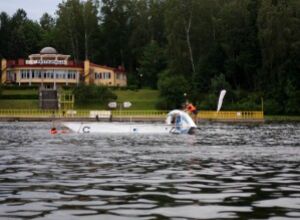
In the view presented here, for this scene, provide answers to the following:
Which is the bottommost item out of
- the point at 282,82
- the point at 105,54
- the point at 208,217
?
the point at 208,217

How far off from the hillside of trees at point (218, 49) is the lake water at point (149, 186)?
60286mm

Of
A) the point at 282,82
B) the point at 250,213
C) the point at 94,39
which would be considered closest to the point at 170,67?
the point at 282,82

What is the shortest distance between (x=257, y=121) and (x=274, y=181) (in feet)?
190

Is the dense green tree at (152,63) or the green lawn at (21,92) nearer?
the green lawn at (21,92)

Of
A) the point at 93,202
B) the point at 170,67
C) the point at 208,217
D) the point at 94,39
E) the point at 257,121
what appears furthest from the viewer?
the point at 94,39

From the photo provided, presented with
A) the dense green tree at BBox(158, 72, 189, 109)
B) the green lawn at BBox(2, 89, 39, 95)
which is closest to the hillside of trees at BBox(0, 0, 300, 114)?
the dense green tree at BBox(158, 72, 189, 109)

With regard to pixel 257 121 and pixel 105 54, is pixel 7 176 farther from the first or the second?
pixel 105 54

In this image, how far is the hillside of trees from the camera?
8088 centimetres

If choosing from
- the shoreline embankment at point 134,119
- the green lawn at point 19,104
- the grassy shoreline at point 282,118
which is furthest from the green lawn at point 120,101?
the grassy shoreline at point 282,118

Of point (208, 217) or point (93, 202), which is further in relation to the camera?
point (93, 202)

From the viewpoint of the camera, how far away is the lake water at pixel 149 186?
33.6ft

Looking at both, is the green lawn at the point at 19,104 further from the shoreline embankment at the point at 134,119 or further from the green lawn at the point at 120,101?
the shoreline embankment at the point at 134,119

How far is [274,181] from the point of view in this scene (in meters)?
14.4

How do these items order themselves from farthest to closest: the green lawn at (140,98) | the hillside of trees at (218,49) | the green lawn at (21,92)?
1. the green lawn at (21,92)
2. the green lawn at (140,98)
3. the hillside of trees at (218,49)
